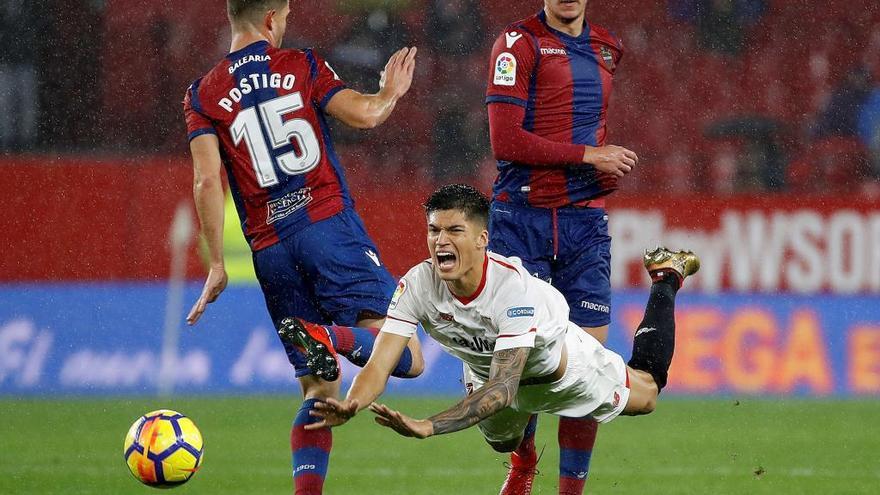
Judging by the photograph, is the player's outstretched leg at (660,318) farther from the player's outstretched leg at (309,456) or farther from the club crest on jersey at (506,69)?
the player's outstretched leg at (309,456)

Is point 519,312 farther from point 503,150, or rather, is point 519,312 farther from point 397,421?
point 503,150

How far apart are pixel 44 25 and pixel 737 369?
7018mm

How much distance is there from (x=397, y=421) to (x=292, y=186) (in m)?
1.76

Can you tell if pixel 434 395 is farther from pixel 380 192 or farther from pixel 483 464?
pixel 483 464

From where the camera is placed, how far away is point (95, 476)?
24.4ft

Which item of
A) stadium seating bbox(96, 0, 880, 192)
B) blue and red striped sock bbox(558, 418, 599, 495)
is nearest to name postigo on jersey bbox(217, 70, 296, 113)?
blue and red striped sock bbox(558, 418, 599, 495)

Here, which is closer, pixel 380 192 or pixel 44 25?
pixel 380 192

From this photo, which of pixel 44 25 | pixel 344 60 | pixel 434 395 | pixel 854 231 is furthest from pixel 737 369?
pixel 44 25

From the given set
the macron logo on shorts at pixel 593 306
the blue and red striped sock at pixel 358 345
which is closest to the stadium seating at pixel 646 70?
the macron logo on shorts at pixel 593 306

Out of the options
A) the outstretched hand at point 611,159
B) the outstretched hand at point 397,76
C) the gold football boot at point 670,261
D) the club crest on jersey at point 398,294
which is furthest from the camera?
the gold football boot at point 670,261

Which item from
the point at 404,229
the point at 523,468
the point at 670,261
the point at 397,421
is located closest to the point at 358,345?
the point at 397,421

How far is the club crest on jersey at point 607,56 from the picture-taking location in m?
6.56

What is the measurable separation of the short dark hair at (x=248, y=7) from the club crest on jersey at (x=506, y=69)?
1072mm

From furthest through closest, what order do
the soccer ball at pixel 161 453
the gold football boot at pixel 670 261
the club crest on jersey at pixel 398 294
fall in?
the gold football boot at pixel 670 261, the soccer ball at pixel 161 453, the club crest on jersey at pixel 398 294
